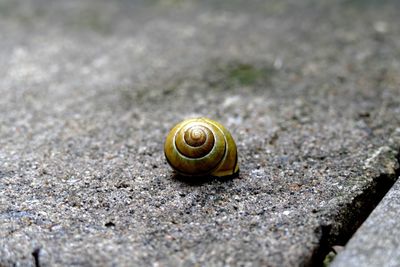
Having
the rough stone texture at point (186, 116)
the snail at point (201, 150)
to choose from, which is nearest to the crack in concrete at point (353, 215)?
the rough stone texture at point (186, 116)

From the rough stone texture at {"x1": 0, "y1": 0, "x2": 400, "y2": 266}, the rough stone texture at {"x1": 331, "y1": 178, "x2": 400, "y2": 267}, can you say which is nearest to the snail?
the rough stone texture at {"x1": 0, "y1": 0, "x2": 400, "y2": 266}

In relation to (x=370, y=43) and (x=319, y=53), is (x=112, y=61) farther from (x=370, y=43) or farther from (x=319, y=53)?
(x=370, y=43)

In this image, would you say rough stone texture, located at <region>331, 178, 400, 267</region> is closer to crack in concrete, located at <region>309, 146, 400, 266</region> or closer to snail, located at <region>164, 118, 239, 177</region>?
crack in concrete, located at <region>309, 146, 400, 266</region>

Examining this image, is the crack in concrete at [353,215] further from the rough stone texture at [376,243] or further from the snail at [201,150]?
the snail at [201,150]

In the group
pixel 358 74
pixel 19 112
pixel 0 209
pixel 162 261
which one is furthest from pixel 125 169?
pixel 358 74

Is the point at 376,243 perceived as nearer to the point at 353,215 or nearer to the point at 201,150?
the point at 353,215

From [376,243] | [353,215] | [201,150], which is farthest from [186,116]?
[376,243]
